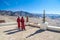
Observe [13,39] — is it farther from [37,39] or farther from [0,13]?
[0,13]

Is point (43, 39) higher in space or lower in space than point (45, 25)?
lower

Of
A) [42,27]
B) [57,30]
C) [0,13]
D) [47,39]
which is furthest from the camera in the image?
[0,13]

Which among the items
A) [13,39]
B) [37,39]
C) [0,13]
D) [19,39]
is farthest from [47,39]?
[0,13]

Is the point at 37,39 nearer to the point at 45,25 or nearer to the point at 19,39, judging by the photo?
the point at 19,39

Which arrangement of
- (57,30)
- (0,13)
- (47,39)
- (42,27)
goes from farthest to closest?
1. (0,13)
2. (42,27)
3. (57,30)
4. (47,39)

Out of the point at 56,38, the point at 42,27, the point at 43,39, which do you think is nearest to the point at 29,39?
the point at 43,39

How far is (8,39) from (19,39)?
66cm

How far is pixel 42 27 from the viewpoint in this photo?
789 centimetres

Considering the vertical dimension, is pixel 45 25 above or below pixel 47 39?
above

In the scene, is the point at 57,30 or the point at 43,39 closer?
the point at 43,39

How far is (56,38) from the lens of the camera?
18.4 ft

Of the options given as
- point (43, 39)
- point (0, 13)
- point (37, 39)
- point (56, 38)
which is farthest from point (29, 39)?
point (0, 13)

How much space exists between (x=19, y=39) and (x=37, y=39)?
3.46 ft

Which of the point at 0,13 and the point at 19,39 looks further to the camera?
the point at 0,13
